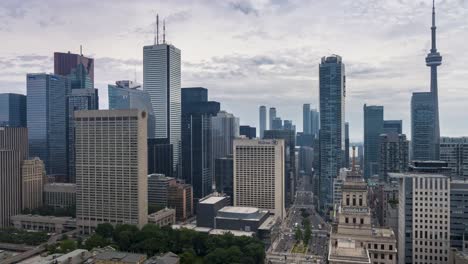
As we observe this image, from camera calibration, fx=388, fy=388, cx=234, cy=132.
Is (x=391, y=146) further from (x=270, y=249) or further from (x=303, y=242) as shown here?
(x=270, y=249)

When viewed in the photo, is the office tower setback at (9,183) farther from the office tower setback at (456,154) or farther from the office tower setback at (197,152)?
the office tower setback at (456,154)

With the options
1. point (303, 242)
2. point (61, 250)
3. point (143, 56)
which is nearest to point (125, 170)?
point (61, 250)

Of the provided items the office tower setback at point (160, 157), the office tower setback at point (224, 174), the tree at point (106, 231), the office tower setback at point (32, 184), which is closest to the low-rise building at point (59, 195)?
the office tower setback at point (32, 184)

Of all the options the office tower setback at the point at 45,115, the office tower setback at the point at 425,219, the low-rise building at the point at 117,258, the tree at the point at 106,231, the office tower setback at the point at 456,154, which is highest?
the office tower setback at the point at 45,115

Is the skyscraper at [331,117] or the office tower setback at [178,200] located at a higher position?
the skyscraper at [331,117]

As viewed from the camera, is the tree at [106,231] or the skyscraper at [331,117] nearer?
the tree at [106,231]

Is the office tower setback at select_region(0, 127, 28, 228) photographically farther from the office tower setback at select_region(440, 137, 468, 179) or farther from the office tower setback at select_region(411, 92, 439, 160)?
the office tower setback at select_region(411, 92, 439, 160)

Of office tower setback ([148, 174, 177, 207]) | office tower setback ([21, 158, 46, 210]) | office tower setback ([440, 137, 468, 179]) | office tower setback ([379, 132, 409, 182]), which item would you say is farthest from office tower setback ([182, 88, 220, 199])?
office tower setback ([440, 137, 468, 179])
